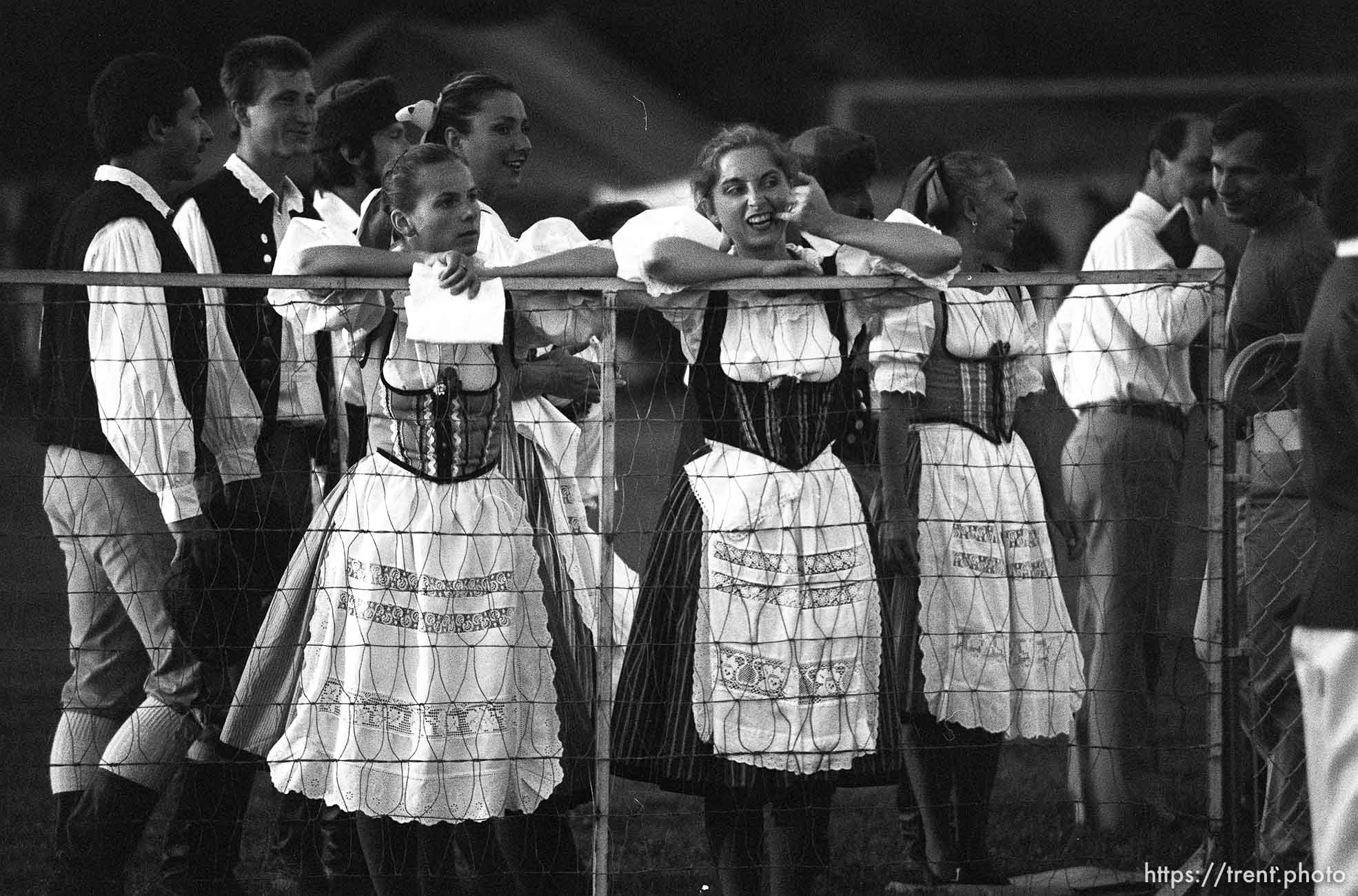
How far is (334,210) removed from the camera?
5395mm

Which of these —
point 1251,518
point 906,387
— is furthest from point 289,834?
point 1251,518

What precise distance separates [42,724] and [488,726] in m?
2.85

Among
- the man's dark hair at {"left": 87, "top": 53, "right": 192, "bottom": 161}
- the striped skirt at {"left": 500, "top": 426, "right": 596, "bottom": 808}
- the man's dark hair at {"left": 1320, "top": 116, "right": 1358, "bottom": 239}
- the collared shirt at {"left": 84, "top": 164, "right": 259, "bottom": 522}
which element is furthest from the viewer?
the man's dark hair at {"left": 87, "top": 53, "right": 192, "bottom": 161}

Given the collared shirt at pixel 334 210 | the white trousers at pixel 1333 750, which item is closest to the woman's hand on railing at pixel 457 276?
the collared shirt at pixel 334 210

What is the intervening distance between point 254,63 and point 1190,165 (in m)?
3.16

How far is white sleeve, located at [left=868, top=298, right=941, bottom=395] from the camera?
4453 mm

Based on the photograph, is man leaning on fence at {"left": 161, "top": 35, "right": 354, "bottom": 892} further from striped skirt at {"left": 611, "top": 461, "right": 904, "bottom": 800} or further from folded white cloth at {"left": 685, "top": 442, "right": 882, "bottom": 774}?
folded white cloth at {"left": 685, "top": 442, "right": 882, "bottom": 774}

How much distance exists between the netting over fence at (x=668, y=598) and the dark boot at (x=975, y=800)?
1cm

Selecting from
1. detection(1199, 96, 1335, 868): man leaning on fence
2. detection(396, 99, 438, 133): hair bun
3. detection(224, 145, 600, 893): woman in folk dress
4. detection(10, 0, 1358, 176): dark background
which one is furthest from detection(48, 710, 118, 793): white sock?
detection(10, 0, 1358, 176): dark background

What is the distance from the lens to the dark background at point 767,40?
7.93 metres

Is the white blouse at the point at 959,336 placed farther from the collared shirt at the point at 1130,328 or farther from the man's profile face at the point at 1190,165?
the man's profile face at the point at 1190,165

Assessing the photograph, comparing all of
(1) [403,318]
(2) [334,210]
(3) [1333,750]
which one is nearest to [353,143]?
(2) [334,210]

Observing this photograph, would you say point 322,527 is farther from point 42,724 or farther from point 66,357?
point 42,724

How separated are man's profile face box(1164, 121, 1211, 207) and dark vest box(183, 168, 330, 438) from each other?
3087 millimetres
